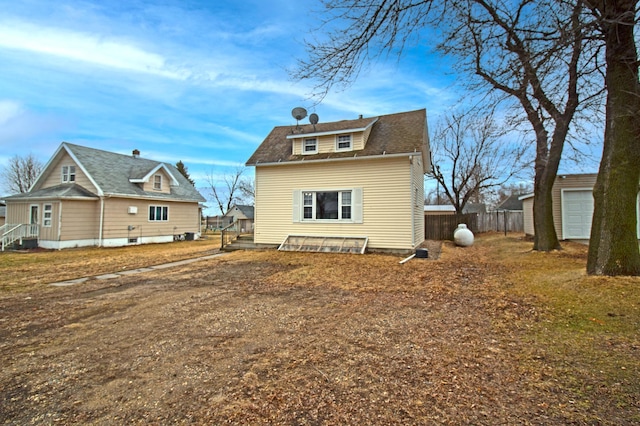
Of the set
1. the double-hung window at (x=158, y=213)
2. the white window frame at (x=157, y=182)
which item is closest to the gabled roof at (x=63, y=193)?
the double-hung window at (x=158, y=213)

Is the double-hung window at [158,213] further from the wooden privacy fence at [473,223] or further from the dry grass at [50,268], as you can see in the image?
the wooden privacy fence at [473,223]

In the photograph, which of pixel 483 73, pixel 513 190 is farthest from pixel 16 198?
pixel 513 190

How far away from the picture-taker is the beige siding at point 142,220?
16.7 m

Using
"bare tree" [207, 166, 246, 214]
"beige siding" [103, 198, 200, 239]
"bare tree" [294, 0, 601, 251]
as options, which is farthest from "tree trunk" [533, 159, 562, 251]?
"bare tree" [207, 166, 246, 214]

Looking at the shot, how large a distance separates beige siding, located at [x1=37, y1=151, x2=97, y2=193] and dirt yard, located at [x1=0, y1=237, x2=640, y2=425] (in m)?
13.5

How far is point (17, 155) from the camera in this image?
37531mm

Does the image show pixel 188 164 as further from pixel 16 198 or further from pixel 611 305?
pixel 611 305

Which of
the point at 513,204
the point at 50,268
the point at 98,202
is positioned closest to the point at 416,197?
the point at 50,268

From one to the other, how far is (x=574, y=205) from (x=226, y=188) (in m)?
41.6

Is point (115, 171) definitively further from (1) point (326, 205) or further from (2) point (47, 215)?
(1) point (326, 205)

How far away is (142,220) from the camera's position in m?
18.4

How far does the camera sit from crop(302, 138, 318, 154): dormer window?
44.9ft

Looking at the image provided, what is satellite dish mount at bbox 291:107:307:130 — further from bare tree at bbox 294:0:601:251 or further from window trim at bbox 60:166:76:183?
window trim at bbox 60:166:76:183

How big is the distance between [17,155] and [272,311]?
4962 centimetres
